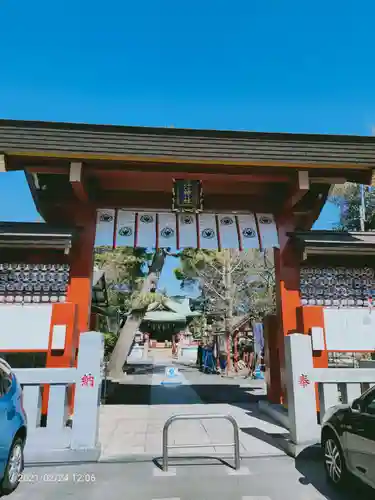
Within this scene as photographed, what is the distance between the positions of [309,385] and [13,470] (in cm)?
424

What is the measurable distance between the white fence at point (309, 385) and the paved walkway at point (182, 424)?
605 millimetres

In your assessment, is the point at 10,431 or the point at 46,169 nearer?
the point at 10,431

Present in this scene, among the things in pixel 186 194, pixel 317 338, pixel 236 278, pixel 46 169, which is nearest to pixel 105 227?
pixel 46 169

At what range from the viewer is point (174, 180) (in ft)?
25.5

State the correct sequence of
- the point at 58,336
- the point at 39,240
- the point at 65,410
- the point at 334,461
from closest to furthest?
the point at 334,461
the point at 65,410
the point at 58,336
the point at 39,240

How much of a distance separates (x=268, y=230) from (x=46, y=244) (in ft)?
16.3

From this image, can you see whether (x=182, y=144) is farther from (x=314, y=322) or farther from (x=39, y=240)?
(x=314, y=322)

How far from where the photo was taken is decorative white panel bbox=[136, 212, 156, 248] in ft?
27.4

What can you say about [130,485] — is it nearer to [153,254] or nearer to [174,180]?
[174,180]

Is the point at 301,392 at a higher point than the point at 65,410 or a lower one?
higher

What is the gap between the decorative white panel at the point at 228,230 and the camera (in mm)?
8555

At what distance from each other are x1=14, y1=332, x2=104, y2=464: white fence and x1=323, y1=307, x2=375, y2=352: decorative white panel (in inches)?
184

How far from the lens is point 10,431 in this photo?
3.95 meters

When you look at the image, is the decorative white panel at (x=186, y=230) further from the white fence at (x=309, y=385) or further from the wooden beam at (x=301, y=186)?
the white fence at (x=309, y=385)
